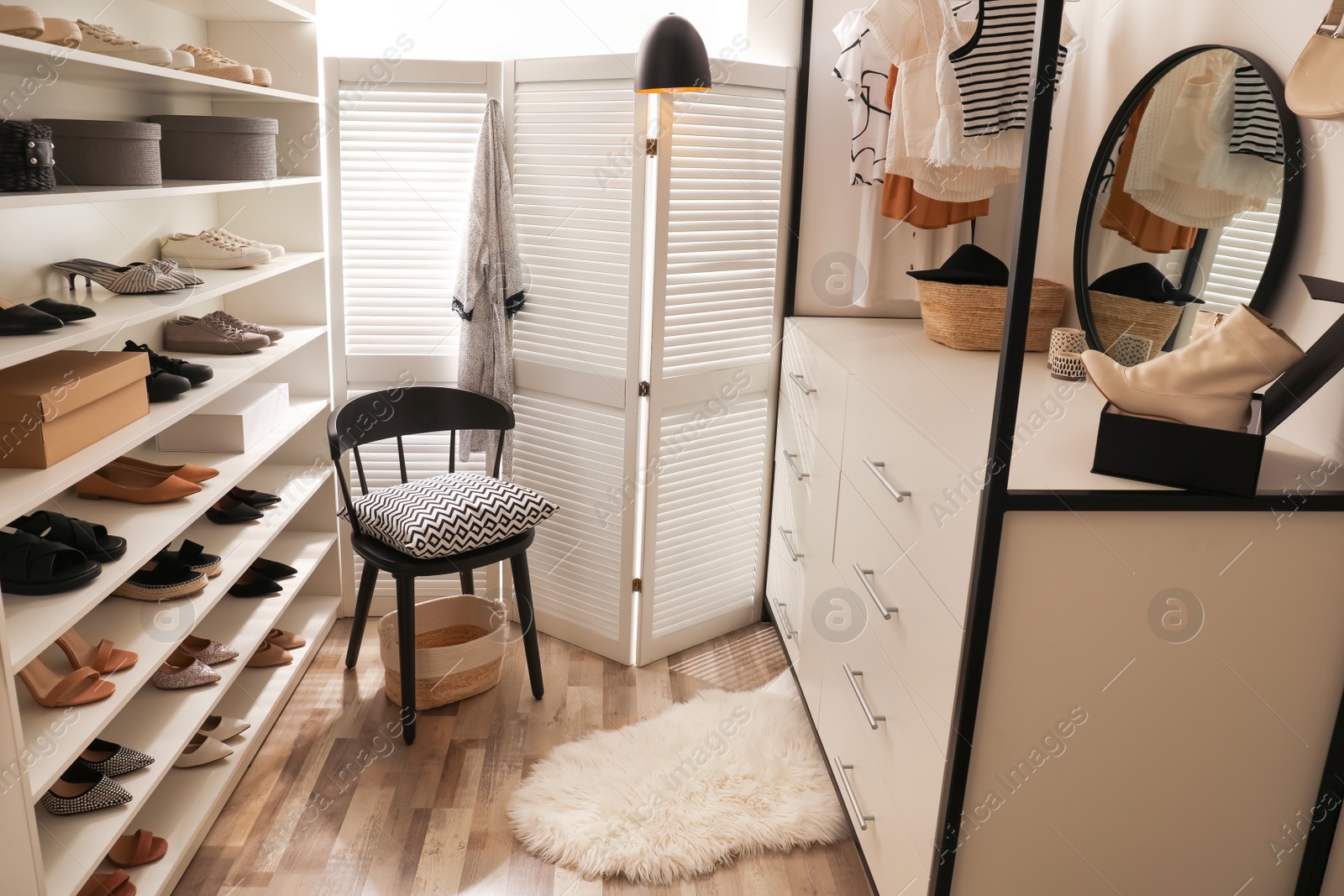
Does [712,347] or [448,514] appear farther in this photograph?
[712,347]

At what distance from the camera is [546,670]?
2875mm

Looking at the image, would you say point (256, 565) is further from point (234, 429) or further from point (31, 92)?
point (31, 92)

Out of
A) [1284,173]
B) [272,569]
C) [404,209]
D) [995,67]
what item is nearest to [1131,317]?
[1284,173]

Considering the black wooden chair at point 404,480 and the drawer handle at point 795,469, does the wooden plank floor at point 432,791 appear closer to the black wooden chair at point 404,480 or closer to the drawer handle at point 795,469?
the black wooden chair at point 404,480

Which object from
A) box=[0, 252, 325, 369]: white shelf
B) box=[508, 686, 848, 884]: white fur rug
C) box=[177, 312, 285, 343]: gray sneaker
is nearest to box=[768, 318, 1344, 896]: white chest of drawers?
box=[508, 686, 848, 884]: white fur rug

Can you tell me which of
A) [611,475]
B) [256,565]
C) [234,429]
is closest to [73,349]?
[234,429]

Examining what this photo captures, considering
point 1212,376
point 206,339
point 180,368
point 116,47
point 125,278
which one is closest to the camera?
point 1212,376

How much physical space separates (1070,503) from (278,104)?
236cm

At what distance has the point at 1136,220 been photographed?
6.71 feet

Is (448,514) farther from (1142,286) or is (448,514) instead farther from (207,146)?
(1142,286)

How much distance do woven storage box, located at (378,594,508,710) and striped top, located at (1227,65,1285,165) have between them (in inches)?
81.3

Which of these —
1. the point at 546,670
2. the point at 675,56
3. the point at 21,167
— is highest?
the point at 675,56

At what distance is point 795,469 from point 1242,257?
1225 mm

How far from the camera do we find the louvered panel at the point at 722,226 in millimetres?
2594
